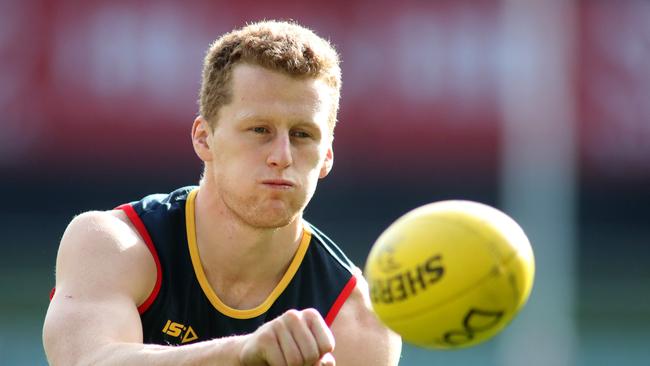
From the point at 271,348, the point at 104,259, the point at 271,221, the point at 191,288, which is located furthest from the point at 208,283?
the point at 271,348

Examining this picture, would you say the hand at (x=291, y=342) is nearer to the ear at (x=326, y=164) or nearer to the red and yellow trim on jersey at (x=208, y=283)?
the red and yellow trim on jersey at (x=208, y=283)

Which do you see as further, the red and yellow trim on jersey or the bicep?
the red and yellow trim on jersey

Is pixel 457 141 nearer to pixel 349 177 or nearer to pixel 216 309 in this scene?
pixel 349 177

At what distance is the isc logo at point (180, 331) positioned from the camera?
17.0 ft

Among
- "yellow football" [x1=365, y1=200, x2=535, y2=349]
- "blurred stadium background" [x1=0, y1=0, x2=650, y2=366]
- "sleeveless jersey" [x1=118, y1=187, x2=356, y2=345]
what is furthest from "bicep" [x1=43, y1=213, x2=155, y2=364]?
"blurred stadium background" [x1=0, y1=0, x2=650, y2=366]

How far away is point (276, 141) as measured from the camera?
494 cm

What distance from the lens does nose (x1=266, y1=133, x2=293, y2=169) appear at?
4.88 metres

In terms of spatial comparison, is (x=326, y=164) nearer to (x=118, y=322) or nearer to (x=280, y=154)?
(x=280, y=154)

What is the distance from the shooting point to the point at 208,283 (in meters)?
5.30

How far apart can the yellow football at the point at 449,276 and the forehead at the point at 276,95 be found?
0.93 meters

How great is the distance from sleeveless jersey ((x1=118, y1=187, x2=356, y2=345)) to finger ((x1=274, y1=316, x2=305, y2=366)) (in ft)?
4.42

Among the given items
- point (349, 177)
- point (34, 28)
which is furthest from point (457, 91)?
point (34, 28)

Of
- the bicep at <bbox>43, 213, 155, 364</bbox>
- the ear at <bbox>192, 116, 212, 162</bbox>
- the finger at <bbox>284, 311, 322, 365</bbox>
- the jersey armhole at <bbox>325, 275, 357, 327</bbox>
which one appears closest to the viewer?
the finger at <bbox>284, 311, 322, 365</bbox>

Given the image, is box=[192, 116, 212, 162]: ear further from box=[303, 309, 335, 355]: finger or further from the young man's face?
box=[303, 309, 335, 355]: finger
